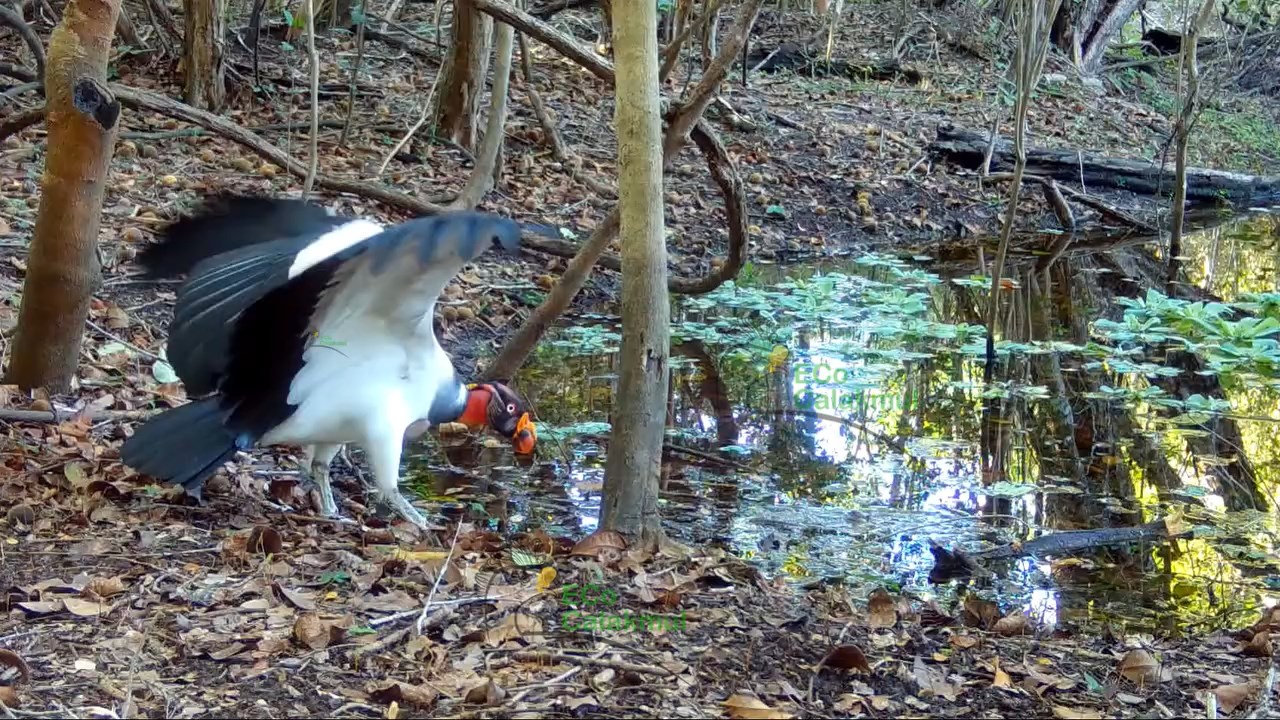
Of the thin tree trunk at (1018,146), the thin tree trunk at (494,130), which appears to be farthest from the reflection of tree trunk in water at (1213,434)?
the thin tree trunk at (494,130)

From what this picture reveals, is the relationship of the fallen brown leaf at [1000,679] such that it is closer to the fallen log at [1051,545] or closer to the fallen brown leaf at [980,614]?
the fallen brown leaf at [980,614]

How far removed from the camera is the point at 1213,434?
6664 millimetres

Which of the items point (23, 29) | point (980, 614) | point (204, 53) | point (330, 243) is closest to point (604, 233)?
point (330, 243)

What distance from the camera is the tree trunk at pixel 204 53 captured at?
9.41m

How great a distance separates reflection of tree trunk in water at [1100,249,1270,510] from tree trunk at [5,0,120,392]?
487cm

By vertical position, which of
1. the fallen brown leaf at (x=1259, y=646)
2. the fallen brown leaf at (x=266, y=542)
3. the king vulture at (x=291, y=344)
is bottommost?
the fallen brown leaf at (x=1259, y=646)

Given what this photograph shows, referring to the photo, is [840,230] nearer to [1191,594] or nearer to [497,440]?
[497,440]

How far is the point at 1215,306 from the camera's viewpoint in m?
8.55

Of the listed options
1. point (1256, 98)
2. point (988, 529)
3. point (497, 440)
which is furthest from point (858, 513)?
point (1256, 98)

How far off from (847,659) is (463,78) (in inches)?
297

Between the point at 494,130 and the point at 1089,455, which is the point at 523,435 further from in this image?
the point at 494,130

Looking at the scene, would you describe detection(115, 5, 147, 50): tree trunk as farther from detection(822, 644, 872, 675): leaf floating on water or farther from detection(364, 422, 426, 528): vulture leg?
detection(822, 644, 872, 675): leaf floating on water

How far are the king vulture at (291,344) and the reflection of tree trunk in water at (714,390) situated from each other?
2.12 meters

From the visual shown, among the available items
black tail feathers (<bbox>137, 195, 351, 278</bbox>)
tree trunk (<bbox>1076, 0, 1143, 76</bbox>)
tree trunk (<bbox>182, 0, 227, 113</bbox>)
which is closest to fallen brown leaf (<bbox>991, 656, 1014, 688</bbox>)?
black tail feathers (<bbox>137, 195, 351, 278</bbox>)
